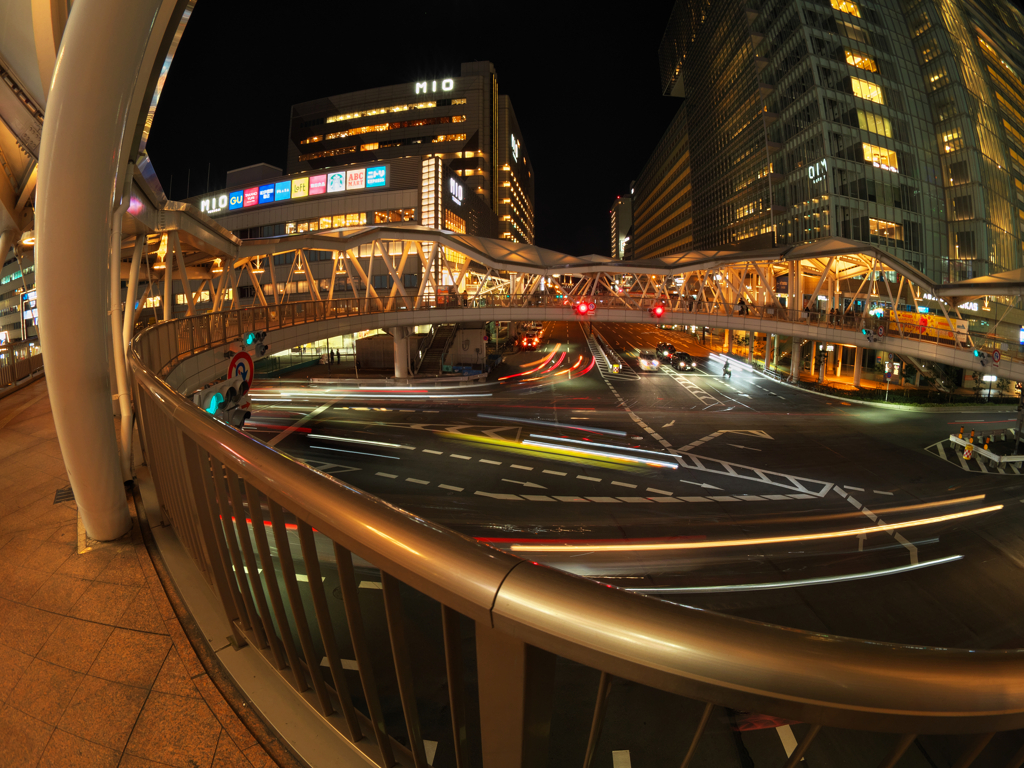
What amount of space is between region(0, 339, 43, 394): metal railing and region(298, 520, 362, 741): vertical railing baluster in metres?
13.9

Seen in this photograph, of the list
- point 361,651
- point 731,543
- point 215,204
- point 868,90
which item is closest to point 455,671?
point 361,651

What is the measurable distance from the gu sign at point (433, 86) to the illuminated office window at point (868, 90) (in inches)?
2466

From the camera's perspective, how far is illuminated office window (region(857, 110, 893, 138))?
51312 mm

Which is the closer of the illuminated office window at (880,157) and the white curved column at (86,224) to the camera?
the white curved column at (86,224)

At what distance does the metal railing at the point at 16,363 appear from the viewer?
40.1ft

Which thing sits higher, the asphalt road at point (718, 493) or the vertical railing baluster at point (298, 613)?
the vertical railing baluster at point (298, 613)

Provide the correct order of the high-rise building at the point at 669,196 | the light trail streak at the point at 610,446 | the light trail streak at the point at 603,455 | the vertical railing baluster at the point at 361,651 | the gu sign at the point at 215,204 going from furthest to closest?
1. the high-rise building at the point at 669,196
2. the gu sign at the point at 215,204
3. the light trail streak at the point at 610,446
4. the light trail streak at the point at 603,455
5. the vertical railing baluster at the point at 361,651

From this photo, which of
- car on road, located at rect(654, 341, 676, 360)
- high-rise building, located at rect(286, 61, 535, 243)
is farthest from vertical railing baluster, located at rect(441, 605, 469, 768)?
high-rise building, located at rect(286, 61, 535, 243)

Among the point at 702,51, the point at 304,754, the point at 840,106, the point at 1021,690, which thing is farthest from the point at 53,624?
the point at 702,51

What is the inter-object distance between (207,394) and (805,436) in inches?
895

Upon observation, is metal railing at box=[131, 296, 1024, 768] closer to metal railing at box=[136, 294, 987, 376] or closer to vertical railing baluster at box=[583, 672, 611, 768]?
vertical railing baluster at box=[583, 672, 611, 768]

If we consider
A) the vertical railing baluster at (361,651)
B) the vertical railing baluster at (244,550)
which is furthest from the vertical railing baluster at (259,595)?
the vertical railing baluster at (361,651)

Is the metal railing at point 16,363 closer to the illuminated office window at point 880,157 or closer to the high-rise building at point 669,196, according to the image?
the illuminated office window at point 880,157

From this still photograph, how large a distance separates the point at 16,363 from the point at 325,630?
1736 cm
